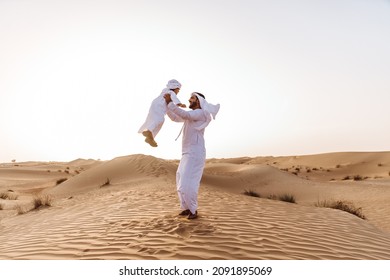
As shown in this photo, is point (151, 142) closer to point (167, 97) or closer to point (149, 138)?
point (149, 138)

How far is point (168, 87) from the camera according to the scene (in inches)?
269

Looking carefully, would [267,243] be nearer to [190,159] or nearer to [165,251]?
[165,251]

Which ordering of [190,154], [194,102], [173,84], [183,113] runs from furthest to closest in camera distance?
[194,102] < [190,154] < [173,84] < [183,113]

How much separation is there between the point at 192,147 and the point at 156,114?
0.96 meters

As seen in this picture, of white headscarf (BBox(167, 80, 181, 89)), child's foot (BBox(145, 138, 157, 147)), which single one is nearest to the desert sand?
child's foot (BBox(145, 138, 157, 147))

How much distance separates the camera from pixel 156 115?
6.56m

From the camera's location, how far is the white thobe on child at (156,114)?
653 cm

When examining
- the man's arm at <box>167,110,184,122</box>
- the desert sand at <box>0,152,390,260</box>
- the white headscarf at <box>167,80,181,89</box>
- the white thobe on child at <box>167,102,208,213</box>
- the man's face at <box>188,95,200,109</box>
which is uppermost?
the white headscarf at <box>167,80,181,89</box>

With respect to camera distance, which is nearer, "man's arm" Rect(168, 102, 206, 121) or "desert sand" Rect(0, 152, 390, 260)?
"desert sand" Rect(0, 152, 390, 260)

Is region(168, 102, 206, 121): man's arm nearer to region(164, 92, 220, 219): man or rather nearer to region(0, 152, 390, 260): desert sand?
region(164, 92, 220, 219): man

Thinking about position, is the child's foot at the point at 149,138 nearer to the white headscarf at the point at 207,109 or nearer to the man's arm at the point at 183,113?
the man's arm at the point at 183,113

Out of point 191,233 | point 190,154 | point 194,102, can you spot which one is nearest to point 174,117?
point 194,102

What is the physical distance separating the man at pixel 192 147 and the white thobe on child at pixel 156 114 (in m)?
0.09

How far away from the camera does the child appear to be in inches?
257
